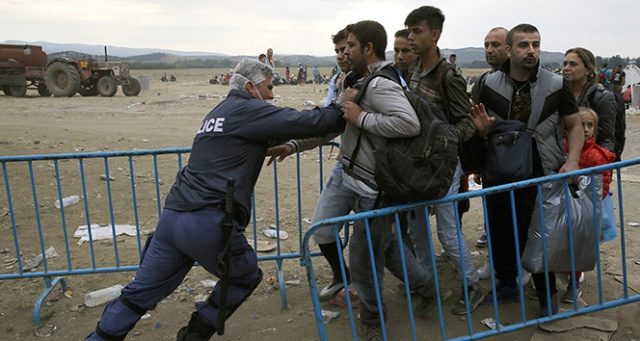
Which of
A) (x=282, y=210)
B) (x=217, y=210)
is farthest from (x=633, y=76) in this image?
(x=217, y=210)

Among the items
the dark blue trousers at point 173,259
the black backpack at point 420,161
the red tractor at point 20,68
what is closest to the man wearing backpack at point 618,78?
the black backpack at point 420,161

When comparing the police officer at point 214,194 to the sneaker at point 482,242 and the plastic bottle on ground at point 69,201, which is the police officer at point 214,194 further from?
the plastic bottle on ground at point 69,201

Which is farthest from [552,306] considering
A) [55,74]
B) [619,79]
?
[55,74]

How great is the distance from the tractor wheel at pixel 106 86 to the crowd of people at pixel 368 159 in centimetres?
1830

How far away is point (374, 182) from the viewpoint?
3070mm

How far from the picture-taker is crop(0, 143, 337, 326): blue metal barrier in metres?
3.96

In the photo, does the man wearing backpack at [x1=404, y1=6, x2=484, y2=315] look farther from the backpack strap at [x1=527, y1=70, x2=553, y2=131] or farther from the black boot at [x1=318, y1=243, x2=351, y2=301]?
the black boot at [x1=318, y1=243, x2=351, y2=301]

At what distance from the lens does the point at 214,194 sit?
2.75 m

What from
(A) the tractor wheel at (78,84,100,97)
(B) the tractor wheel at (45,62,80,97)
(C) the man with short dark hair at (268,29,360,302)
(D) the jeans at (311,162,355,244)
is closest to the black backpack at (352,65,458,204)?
(C) the man with short dark hair at (268,29,360,302)

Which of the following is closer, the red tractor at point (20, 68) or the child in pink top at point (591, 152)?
the child in pink top at point (591, 152)

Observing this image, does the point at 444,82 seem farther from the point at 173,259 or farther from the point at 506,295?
the point at 173,259

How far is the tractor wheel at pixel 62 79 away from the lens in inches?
755

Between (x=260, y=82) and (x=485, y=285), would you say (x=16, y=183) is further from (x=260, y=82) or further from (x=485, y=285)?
(x=485, y=285)

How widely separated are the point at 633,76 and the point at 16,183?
17.6m
